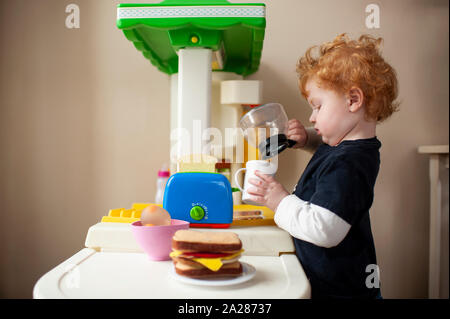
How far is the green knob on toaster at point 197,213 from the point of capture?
80 cm

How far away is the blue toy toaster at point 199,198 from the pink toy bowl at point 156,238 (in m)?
0.09

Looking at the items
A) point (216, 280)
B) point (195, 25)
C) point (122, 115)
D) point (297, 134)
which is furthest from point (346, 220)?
point (122, 115)

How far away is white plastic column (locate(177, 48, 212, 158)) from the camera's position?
95 cm

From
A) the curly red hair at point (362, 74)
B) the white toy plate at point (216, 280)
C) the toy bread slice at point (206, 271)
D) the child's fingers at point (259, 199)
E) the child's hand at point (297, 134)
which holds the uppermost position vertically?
the curly red hair at point (362, 74)

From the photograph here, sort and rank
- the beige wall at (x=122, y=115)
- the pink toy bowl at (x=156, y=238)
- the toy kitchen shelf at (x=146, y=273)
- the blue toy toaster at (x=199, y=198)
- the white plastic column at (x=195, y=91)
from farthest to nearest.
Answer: the beige wall at (x=122, y=115) → the white plastic column at (x=195, y=91) → the blue toy toaster at (x=199, y=198) → the pink toy bowl at (x=156, y=238) → the toy kitchen shelf at (x=146, y=273)

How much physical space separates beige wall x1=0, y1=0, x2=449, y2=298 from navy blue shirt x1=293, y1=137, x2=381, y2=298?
48 cm

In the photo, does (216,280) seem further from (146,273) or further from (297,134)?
(297,134)

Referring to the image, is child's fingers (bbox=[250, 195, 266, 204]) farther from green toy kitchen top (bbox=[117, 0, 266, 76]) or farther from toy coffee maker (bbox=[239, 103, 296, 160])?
green toy kitchen top (bbox=[117, 0, 266, 76])

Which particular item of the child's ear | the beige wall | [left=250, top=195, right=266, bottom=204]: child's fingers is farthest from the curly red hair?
the beige wall

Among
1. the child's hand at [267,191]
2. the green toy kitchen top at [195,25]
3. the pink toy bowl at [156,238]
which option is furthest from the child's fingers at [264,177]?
the green toy kitchen top at [195,25]

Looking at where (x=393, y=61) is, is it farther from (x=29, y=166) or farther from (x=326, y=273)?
(x=29, y=166)

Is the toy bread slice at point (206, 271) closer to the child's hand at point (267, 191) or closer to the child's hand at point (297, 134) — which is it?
the child's hand at point (267, 191)

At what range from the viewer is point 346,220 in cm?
71

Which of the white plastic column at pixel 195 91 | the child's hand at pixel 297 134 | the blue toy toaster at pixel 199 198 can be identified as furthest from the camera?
the child's hand at pixel 297 134
